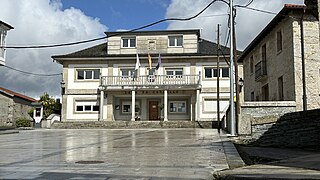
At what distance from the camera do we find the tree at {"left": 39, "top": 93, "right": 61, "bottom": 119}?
36781mm

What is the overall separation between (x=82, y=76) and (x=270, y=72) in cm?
2014

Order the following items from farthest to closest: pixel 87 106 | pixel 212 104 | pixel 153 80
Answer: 1. pixel 87 106
2. pixel 153 80
3. pixel 212 104

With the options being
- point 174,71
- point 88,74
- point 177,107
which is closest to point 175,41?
point 174,71

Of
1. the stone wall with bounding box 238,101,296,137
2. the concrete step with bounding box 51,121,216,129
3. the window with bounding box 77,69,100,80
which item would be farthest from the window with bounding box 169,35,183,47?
the stone wall with bounding box 238,101,296,137

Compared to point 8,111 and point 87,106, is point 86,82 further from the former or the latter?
point 8,111

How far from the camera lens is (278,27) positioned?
22047 millimetres

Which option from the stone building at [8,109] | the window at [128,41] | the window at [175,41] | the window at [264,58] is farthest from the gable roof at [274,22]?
the stone building at [8,109]

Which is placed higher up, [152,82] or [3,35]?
[3,35]

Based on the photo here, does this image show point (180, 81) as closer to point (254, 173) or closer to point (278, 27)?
point (278, 27)

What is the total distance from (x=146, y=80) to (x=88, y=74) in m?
6.11

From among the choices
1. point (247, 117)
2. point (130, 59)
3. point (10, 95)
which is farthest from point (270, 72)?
point (10, 95)

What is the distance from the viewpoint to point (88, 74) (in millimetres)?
37875

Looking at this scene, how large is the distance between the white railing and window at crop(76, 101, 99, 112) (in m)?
2.58

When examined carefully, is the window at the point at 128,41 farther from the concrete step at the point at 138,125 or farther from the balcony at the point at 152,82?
the concrete step at the point at 138,125
